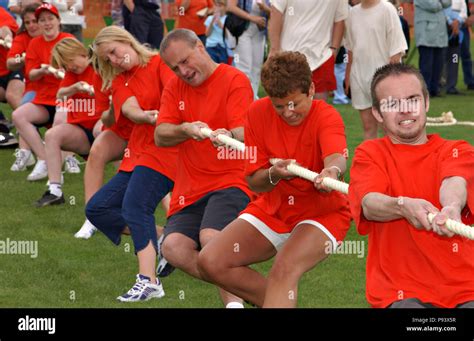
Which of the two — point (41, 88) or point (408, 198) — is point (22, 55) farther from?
point (408, 198)

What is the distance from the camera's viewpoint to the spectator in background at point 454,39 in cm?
1848

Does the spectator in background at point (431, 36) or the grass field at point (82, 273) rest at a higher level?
the spectator in background at point (431, 36)

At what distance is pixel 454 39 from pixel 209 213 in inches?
502

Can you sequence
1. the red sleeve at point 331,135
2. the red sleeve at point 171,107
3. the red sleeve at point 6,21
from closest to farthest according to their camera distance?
the red sleeve at point 331,135 → the red sleeve at point 171,107 → the red sleeve at point 6,21

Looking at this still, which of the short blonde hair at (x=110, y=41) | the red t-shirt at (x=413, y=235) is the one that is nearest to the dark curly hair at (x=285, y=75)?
the red t-shirt at (x=413, y=235)

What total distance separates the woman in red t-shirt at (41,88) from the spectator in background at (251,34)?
356 cm

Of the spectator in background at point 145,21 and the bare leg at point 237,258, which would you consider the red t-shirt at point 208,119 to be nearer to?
the bare leg at point 237,258

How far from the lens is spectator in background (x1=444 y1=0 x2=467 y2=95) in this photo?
18484mm

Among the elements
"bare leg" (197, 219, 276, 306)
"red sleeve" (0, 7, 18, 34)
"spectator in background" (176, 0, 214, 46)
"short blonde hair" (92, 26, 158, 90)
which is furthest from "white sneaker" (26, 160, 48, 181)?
"spectator in background" (176, 0, 214, 46)

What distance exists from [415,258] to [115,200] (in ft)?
12.1

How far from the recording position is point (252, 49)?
15.1 metres

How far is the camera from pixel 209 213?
697cm

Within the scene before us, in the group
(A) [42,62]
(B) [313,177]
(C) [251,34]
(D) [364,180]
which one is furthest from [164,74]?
(C) [251,34]
